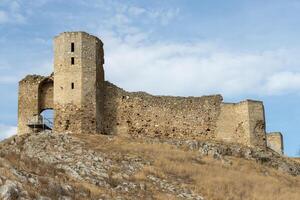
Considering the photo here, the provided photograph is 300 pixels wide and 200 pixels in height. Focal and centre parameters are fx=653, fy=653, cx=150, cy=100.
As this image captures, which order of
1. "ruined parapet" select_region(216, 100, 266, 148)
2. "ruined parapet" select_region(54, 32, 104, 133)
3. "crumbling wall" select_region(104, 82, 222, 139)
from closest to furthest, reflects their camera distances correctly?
"ruined parapet" select_region(54, 32, 104, 133) → "crumbling wall" select_region(104, 82, 222, 139) → "ruined parapet" select_region(216, 100, 266, 148)

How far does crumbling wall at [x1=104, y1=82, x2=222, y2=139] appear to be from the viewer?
4303 cm

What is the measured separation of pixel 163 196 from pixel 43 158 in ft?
24.1

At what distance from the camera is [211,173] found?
115 feet

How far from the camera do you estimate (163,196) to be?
93.2ft

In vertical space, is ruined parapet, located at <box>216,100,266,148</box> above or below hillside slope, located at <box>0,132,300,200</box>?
above

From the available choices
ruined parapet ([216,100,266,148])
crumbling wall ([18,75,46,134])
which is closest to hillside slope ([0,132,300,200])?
ruined parapet ([216,100,266,148])

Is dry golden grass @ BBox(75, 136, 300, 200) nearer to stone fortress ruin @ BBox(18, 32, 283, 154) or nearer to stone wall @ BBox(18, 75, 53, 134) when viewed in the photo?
stone fortress ruin @ BBox(18, 32, 283, 154)

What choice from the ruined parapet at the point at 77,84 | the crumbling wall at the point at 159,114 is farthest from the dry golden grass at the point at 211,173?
the crumbling wall at the point at 159,114

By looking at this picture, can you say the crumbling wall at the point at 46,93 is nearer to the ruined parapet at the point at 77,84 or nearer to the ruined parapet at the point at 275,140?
the ruined parapet at the point at 77,84

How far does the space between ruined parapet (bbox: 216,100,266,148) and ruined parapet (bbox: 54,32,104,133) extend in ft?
29.9

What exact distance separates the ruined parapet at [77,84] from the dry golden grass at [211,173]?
7.50ft

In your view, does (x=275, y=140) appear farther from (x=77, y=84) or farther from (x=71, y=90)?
(x=71, y=90)

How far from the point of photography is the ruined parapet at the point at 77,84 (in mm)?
40062

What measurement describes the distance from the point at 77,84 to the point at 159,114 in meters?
6.71
